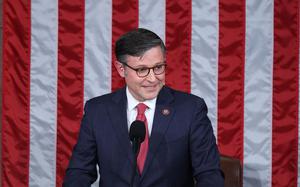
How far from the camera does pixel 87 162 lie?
2.10 m

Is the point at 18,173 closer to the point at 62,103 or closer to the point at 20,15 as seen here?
the point at 62,103

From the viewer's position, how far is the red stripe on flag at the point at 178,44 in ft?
11.8

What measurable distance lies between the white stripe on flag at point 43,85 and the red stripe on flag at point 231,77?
113cm

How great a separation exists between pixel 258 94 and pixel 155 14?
87cm

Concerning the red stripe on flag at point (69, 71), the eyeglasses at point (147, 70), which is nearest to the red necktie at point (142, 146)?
the eyeglasses at point (147, 70)

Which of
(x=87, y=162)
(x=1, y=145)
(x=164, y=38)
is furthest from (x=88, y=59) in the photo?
(x=87, y=162)

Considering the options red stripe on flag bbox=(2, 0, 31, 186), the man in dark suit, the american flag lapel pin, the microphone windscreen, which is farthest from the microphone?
red stripe on flag bbox=(2, 0, 31, 186)

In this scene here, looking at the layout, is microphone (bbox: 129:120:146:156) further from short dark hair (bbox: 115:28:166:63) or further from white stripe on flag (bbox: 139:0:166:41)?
white stripe on flag (bbox: 139:0:166:41)

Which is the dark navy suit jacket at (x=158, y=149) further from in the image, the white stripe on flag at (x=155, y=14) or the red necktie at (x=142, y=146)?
the white stripe on flag at (x=155, y=14)

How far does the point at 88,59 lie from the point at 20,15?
55 cm

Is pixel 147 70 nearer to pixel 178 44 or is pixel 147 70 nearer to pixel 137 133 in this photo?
pixel 137 133

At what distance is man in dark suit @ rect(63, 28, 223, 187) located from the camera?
1.98 metres

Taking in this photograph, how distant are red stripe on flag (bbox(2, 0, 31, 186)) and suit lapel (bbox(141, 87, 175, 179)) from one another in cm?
178

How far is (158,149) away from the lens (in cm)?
205
